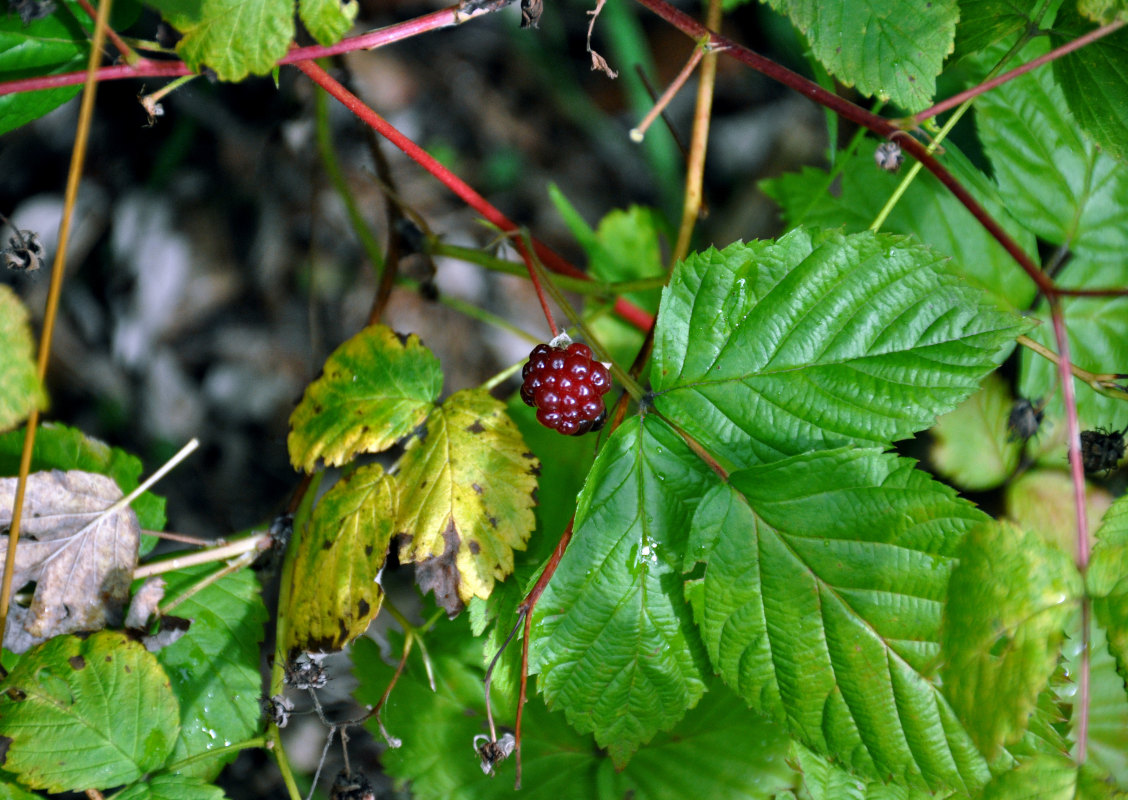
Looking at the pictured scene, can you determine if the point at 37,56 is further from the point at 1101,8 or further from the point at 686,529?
the point at 1101,8

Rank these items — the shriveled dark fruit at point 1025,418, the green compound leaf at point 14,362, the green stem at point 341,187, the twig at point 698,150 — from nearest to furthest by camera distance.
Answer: the green compound leaf at point 14,362 → the twig at point 698,150 → the shriveled dark fruit at point 1025,418 → the green stem at point 341,187

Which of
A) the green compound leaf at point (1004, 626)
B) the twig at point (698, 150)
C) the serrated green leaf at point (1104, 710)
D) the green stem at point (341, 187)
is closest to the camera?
the green compound leaf at point (1004, 626)

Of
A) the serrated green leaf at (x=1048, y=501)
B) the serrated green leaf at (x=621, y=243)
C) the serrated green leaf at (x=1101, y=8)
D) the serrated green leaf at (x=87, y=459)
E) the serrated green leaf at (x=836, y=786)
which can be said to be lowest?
the serrated green leaf at (x=87, y=459)

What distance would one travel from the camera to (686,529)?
3.44ft

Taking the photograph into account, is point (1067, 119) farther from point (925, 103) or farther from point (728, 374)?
point (728, 374)

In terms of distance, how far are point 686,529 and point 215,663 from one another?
0.91m

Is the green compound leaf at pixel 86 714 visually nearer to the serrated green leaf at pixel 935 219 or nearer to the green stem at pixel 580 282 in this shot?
the green stem at pixel 580 282

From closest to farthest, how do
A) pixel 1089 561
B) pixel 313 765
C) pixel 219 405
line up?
pixel 1089 561 < pixel 313 765 < pixel 219 405

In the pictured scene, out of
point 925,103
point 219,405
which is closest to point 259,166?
point 219,405

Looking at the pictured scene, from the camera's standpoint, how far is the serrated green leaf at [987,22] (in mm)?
1182

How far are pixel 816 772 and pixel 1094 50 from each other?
4.08 ft

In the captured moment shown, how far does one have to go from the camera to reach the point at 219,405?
206 centimetres

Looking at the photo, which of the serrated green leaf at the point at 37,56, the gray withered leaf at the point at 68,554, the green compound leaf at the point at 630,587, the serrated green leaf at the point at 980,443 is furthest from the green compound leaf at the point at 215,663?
the serrated green leaf at the point at 980,443

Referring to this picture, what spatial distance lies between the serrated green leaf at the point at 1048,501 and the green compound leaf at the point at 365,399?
132 centimetres
